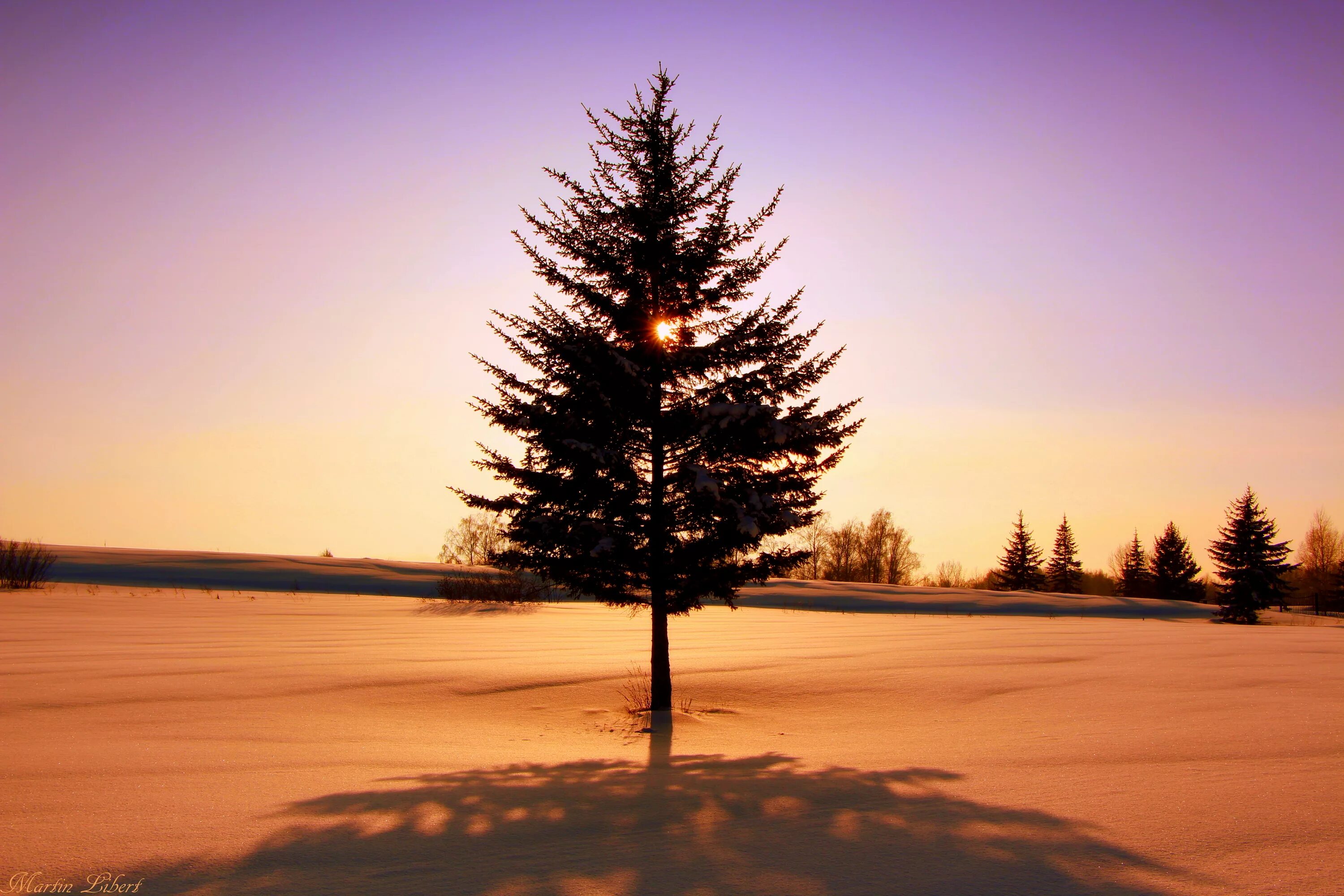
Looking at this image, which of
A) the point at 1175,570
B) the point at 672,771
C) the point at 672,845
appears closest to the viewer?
the point at 672,845

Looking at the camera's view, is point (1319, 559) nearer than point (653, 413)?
No

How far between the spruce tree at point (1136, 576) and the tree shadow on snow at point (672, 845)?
66140mm

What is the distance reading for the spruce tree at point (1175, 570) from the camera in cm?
5728

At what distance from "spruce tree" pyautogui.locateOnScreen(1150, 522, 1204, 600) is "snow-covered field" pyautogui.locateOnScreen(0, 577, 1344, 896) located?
1951 inches

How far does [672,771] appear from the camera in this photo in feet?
21.8

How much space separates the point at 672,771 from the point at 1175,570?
207 feet

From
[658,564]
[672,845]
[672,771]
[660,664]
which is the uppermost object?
[658,564]

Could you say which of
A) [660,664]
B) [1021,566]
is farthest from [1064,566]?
[660,664]

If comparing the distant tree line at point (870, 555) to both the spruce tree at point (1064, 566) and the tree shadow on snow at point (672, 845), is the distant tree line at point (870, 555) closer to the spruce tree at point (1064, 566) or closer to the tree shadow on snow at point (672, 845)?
the spruce tree at point (1064, 566)

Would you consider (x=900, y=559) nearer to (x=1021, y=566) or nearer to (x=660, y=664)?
(x=1021, y=566)

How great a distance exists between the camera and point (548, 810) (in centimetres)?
528

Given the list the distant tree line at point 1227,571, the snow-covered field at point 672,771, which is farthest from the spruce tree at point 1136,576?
the snow-covered field at point 672,771

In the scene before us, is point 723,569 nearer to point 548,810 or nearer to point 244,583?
point 548,810

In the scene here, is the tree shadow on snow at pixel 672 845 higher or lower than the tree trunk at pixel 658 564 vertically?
lower
